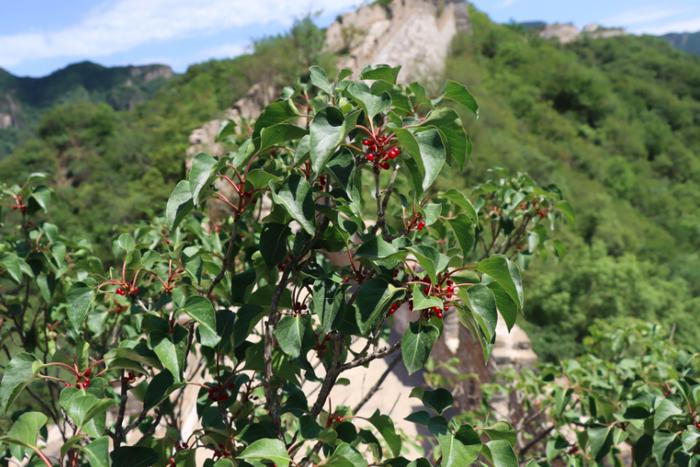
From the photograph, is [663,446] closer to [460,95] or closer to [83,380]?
[460,95]

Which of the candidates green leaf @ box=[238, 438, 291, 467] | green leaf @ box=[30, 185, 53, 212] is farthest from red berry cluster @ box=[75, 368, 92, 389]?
green leaf @ box=[30, 185, 53, 212]

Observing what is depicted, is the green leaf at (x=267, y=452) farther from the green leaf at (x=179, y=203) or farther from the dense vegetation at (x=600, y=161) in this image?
the dense vegetation at (x=600, y=161)

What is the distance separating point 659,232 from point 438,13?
10.5m

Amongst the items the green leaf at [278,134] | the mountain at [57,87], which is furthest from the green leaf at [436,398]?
the mountain at [57,87]

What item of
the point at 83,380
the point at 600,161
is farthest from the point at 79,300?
the point at 600,161

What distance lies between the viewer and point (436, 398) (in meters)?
1.13

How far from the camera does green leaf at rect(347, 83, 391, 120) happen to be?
84 cm

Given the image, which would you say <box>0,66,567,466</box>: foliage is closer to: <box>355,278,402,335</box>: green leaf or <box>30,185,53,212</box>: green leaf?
<box>355,278,402,335</box>: green leaf

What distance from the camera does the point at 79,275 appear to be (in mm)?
1734

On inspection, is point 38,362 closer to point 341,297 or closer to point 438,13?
point 341,297

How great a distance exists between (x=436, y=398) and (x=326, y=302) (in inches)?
14.8

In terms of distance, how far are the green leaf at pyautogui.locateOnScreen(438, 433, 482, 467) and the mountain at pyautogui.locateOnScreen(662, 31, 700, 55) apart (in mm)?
130597

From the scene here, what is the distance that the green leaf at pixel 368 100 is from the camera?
0.84 metres

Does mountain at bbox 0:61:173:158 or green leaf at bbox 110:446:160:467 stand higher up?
mountain at bbox 0:61:173:158
